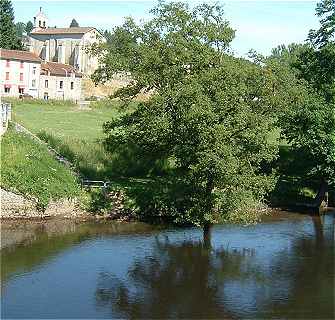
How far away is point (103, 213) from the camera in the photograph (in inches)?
1316

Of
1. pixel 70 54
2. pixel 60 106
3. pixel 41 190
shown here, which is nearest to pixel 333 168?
pixel 41 190

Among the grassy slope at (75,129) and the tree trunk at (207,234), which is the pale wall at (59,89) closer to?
the grassy slope at (75,129)

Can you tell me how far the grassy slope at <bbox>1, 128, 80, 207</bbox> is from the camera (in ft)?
104

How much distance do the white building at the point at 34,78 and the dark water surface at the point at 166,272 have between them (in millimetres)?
49627

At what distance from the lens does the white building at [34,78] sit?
248ft

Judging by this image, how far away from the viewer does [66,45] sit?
103438 millimetres

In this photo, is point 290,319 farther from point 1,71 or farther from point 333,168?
point 1,71

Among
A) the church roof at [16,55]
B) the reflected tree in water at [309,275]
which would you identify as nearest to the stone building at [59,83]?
the church roof at [16,55]

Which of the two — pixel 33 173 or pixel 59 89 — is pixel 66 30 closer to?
pixel 59 89

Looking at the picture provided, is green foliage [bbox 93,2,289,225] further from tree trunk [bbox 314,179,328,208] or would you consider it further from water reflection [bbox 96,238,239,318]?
tree trunk [bbox 314,179,328,208]

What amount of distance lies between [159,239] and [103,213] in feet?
17.6

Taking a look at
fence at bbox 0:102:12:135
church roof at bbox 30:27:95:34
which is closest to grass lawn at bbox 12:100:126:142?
fence at bbox 0:102:12:135

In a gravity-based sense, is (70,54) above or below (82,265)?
above

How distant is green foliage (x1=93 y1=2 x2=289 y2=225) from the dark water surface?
8.28 feet
